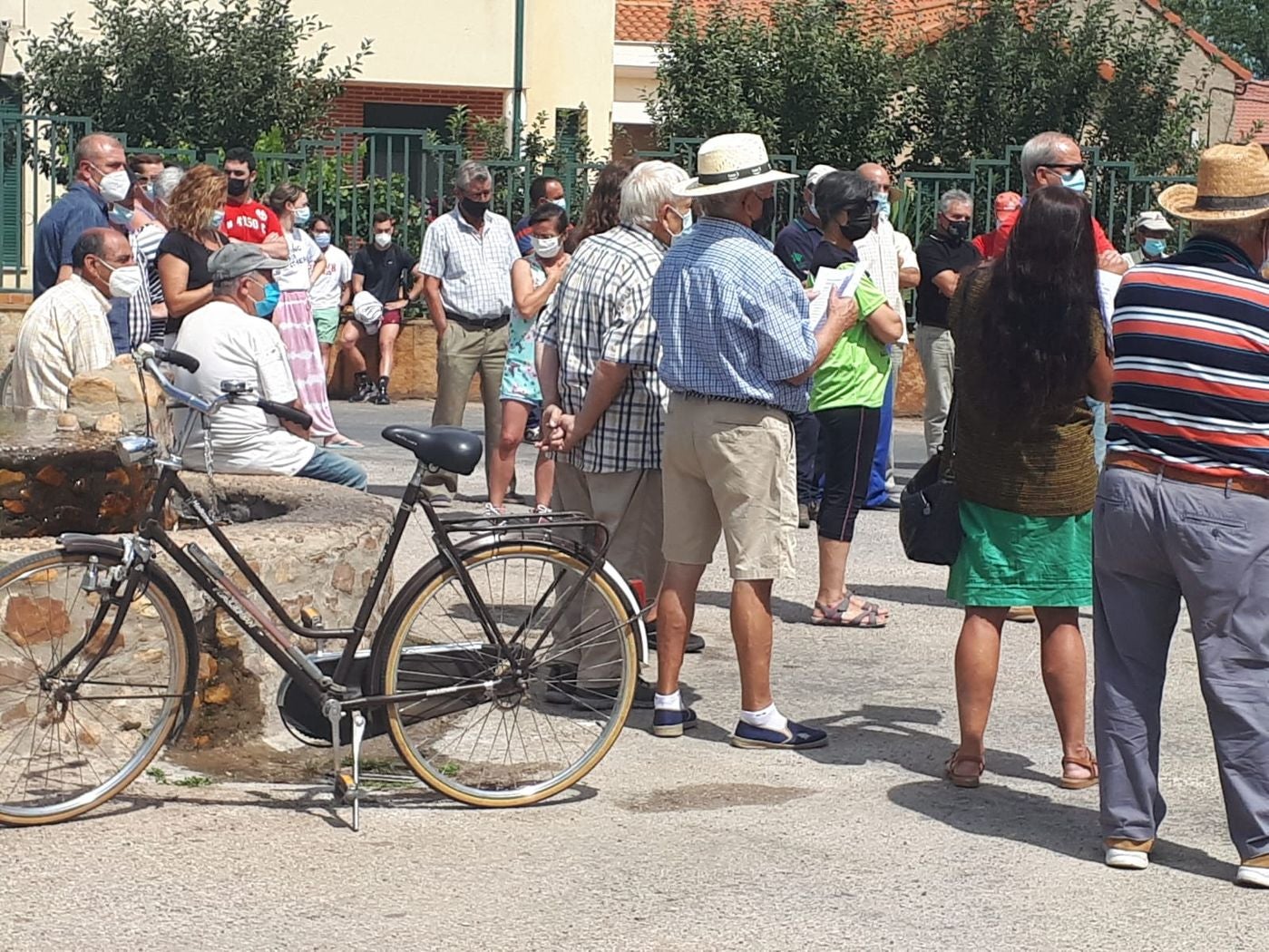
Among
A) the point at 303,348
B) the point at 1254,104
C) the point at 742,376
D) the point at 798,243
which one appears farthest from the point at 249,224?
the point at 1254,104

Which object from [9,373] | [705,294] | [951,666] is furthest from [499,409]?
[705,294]

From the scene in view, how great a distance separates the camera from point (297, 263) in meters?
12.6

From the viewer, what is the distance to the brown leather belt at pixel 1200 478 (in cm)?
489

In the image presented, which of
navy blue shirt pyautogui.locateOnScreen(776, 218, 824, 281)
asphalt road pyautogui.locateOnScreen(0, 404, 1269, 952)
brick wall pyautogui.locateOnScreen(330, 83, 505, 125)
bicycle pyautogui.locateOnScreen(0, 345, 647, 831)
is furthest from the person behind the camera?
brick wall pyautogui.locateOnScreen(330, 83, 505, 125)

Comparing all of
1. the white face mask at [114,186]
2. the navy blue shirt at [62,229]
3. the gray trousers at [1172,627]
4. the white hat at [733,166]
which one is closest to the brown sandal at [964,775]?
the gray trousers at [1172,627]

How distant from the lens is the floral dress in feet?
31.6

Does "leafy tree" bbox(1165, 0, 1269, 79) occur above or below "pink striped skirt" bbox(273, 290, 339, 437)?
above

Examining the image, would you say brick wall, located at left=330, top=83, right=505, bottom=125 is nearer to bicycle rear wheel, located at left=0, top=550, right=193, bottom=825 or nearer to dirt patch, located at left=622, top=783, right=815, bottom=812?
dirt patch, located at left=622, top=783, right=815, bottom=812

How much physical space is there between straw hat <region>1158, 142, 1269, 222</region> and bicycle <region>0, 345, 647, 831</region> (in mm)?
1902

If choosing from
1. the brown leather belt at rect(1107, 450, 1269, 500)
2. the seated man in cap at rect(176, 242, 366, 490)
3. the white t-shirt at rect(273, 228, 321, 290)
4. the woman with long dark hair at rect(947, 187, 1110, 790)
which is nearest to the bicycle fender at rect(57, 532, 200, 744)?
the seated man in cap at rect(176, 242, 366, 490)

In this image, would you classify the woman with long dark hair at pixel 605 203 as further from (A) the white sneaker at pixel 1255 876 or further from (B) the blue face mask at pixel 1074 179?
(A) the white sneaker at pixel 1255 876

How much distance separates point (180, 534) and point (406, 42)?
24.5 meters

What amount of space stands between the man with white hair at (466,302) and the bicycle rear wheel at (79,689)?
16.9ft

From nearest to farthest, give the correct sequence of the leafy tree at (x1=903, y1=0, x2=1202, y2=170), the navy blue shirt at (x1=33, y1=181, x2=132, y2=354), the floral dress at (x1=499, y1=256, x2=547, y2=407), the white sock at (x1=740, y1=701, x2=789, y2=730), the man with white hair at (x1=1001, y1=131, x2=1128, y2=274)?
the white sock at (x1=740, y1=701, x2=789, y2=730)
the man with white hair at (x1=1001, y1=131, x2=1128, y2=274)
the floral dress at (x1=499, y1=256, x2=547, y2=407)
the navy blue shirt at (x1=33, y1=181, x2=132, y2=354)
the leafy tree at (x1=903, y1=0, x2=1202, y2=170)
